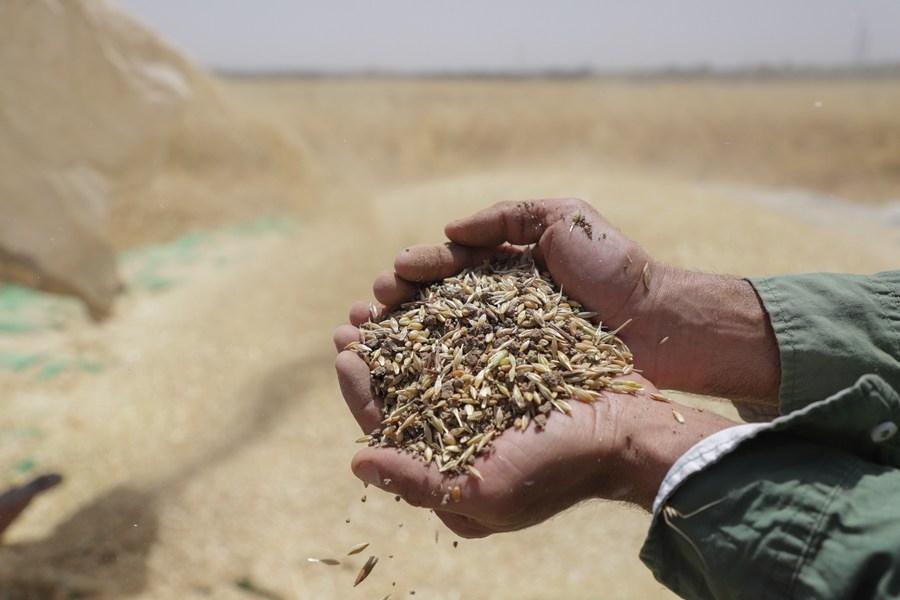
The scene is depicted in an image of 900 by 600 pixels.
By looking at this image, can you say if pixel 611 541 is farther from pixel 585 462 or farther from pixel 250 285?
pixel 250 285

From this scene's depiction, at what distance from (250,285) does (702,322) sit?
498 centimetres

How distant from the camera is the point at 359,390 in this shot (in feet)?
6.36

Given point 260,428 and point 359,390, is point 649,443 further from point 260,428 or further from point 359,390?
point 260,428

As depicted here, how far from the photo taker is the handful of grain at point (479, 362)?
1.78 metres

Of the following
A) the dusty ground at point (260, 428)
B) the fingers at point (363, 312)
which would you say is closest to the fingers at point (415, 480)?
the fingers at point (363, 312)

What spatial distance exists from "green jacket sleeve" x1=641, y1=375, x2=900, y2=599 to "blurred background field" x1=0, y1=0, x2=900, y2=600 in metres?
1.85

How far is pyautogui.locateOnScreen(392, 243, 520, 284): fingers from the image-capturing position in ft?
6.93

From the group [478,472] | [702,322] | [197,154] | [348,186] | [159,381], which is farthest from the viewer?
[197,154]

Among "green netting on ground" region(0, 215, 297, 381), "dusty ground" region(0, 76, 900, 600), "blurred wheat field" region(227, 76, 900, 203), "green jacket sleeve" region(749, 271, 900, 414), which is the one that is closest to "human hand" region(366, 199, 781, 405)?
"green jacket sleeve" region(749, 271, 900, 414)

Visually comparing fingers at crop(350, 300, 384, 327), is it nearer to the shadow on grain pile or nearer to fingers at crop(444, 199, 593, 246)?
fingers at crop(444, 199, 593, 246)

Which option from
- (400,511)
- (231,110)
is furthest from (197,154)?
(400,511)

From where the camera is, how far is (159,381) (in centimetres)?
494

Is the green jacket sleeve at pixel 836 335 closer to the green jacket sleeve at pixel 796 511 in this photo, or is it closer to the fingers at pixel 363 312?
the green jacket sleeve at pixel 796 511

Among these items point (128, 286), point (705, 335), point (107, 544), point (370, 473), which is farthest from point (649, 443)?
point (128, 286)
